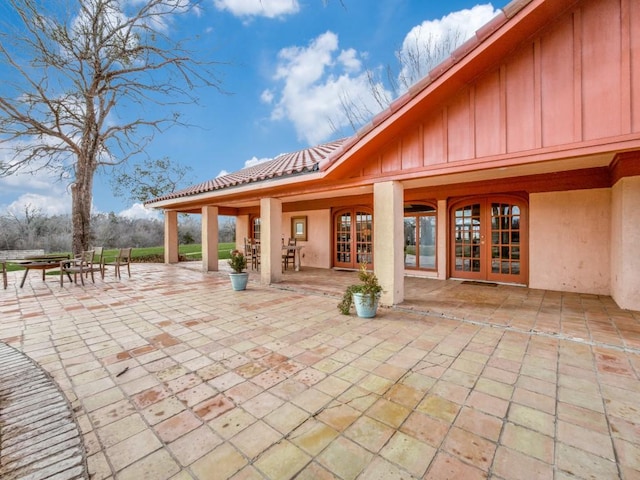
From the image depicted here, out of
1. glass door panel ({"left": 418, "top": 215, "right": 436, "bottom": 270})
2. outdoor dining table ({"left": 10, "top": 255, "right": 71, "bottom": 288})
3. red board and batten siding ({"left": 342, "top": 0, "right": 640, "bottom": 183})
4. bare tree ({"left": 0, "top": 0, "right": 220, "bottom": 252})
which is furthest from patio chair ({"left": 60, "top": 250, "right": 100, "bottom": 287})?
glass door panel ({"left": 418, "top": 215, "right": 436, "bottom": 270})

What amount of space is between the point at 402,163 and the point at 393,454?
164 inches

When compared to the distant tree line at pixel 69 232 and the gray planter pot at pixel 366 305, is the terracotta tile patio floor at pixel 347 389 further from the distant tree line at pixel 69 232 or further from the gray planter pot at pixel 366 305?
the distant tree line at pixel 69 232

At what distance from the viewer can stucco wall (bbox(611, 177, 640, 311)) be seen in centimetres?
464

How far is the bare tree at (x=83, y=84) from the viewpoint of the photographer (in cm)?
881

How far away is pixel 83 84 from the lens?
10836 millimetres

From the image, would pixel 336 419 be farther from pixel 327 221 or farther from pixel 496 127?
pixel 327 221

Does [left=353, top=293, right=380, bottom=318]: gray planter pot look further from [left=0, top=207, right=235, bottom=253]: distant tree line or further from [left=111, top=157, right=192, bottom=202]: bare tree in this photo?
[left=111, top=157, right=192, bottom=202]: bare tree

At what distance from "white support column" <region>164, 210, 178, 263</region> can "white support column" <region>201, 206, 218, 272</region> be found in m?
3.67

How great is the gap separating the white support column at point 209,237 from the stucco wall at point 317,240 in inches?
131

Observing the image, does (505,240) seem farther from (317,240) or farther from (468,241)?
(317,240)

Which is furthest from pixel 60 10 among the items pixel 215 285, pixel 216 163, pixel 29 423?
pixel 216 163

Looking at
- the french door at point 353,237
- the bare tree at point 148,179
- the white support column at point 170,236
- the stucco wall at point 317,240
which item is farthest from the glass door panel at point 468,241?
the bare tree at point 148,179

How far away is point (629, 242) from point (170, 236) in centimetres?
1444

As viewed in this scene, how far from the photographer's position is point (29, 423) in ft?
6.79
